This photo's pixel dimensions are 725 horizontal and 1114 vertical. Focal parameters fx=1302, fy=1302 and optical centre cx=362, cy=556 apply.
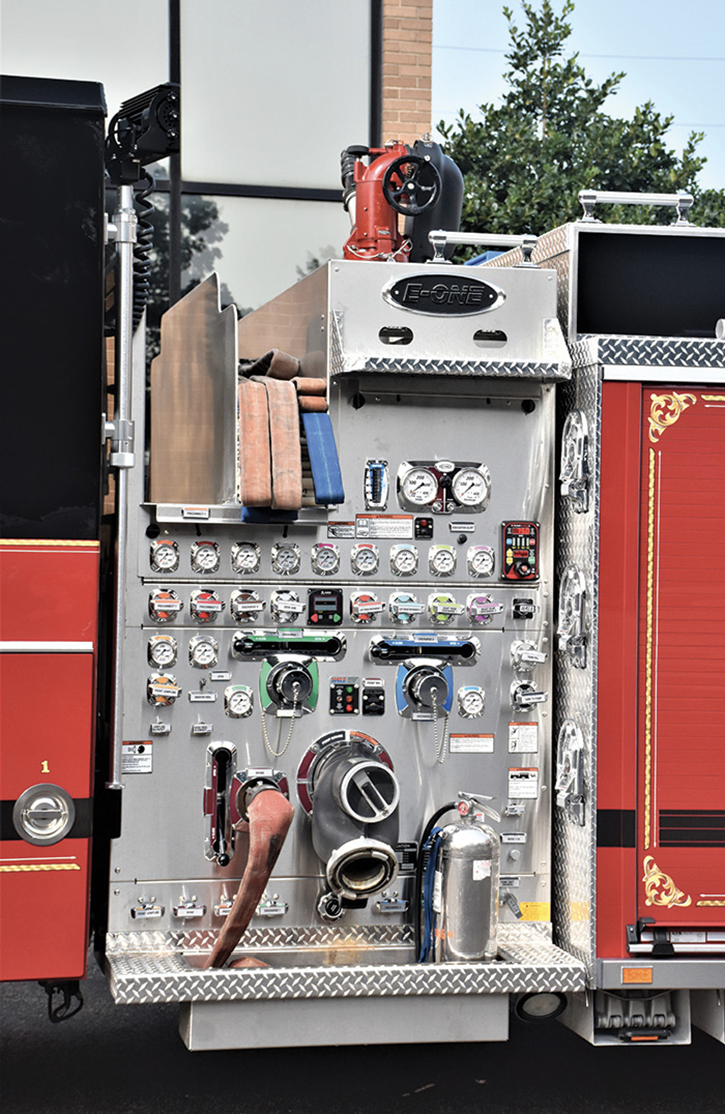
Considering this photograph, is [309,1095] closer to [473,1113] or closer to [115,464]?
[473,1113]

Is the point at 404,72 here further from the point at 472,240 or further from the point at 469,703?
the point at 469,703

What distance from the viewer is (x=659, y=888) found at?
477 cm

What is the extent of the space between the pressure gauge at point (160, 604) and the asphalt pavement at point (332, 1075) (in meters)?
1.85

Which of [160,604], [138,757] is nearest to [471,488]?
[160,604]

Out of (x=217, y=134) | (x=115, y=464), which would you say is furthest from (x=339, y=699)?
(x=217, y=134)

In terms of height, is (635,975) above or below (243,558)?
below

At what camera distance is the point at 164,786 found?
4.71m

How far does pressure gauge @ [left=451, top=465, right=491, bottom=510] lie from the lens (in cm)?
496

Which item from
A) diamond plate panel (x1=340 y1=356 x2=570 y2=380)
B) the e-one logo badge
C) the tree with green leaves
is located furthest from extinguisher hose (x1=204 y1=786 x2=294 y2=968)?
the tree with green leaves

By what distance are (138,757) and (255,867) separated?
0.63 meters

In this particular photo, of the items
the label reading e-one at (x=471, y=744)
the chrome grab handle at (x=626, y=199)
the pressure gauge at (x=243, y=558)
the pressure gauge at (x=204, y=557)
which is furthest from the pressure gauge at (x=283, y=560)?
the chrome grab handle at (x=626, y=199)

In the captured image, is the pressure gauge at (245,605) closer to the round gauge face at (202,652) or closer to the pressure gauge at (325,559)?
the round gauge face at (202,652)

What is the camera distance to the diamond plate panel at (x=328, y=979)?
4332mm

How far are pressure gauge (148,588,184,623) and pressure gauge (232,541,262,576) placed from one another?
10.3 inches
